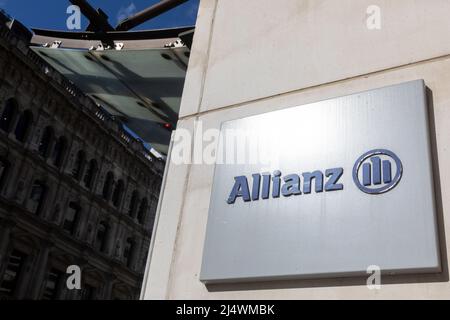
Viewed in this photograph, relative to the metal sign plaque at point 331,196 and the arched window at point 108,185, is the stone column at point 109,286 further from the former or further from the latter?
the metal sign plaque at point 331,196

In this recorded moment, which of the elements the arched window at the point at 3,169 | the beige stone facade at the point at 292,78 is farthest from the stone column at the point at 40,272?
the beige stone facade at the point at 292,78

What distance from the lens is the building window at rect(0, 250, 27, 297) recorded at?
70.2ft

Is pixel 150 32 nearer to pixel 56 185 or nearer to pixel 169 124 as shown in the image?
pixel 169 124

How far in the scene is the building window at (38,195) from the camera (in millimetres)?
23703

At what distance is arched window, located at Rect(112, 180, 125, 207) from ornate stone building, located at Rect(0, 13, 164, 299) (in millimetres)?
63

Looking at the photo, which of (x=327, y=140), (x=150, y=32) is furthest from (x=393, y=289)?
(x=150, y=32)

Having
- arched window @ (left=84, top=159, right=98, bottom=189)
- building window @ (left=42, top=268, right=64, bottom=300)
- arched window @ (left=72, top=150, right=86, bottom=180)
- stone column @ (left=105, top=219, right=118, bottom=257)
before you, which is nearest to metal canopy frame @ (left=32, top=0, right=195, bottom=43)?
building window @ (left=42, top=268, right=64, bottom=300)

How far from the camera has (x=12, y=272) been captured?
21906 millimetres

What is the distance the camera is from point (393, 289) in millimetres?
2096

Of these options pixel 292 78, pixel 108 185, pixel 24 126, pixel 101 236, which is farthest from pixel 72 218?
pixel 292 78

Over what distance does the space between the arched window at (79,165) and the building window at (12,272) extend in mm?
5677

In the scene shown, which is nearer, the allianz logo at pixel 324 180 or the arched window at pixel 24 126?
the allianz logo at pixel 324 180

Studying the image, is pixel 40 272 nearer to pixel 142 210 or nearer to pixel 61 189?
pixel 61 189
